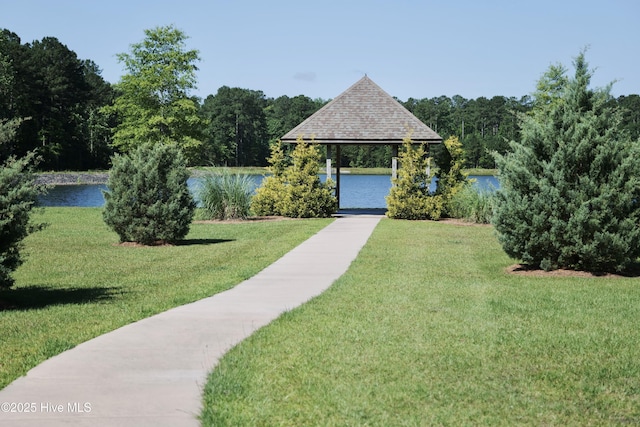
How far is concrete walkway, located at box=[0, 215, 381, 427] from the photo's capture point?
4725mm

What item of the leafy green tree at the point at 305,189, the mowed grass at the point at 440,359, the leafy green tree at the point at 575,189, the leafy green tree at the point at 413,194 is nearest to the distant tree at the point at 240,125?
the leafy green tree at the point at 305,189

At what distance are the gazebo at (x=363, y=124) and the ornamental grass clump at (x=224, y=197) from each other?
9.52ft

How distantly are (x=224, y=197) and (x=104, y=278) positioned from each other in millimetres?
12030

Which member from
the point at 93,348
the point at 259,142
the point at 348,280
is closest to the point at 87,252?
the point at 348,280

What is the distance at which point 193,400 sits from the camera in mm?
5047

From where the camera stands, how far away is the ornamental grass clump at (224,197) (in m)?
23.3

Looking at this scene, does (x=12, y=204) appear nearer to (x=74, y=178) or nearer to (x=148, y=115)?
(x=148, y=115)

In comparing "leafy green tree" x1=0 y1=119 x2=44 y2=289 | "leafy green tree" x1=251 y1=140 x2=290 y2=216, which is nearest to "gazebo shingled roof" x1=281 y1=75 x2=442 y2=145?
"leafy green tree" x1=251 y1=140 x2=290 y2=216

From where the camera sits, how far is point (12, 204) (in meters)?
8.88

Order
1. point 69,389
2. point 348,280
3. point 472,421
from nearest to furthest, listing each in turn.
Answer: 1. point 472,421
2. point 69,389
3. point 348,280

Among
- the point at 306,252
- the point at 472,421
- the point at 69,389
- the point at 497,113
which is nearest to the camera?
the point at 472,421

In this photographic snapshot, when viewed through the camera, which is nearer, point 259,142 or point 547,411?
point 547,411

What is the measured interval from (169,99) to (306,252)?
30506 millimetres

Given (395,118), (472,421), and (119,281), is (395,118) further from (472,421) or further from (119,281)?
(472,421)
